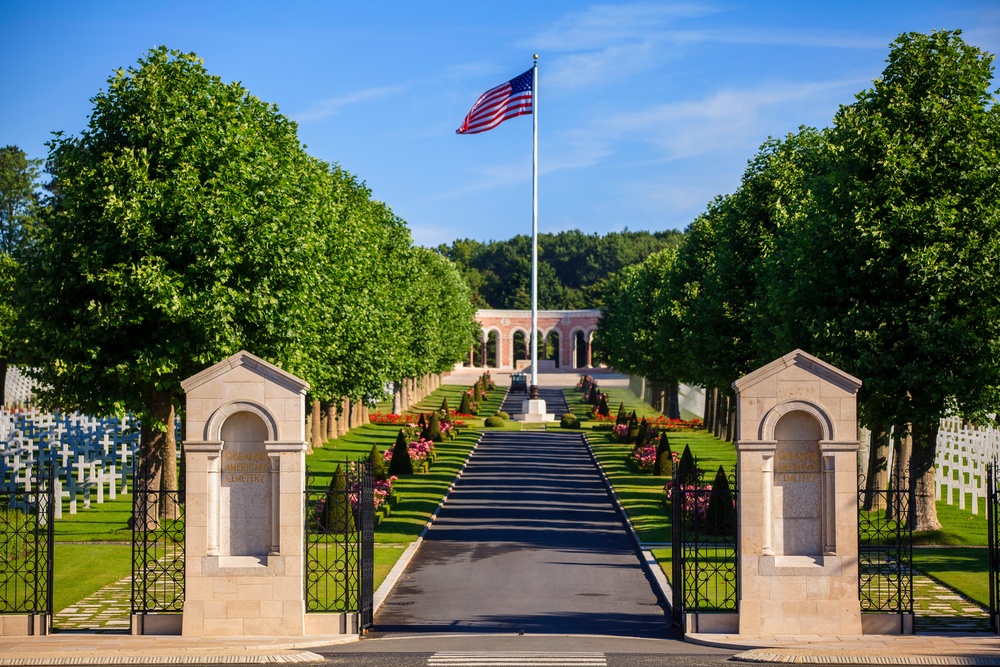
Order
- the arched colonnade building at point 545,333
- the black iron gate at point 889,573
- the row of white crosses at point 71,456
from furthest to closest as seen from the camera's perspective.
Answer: the arched colonnade building at point 545,333 < the row of white crosses at point 71,456 < the black iron gate at point 889,573

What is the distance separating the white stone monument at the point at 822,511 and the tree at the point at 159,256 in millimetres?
13098

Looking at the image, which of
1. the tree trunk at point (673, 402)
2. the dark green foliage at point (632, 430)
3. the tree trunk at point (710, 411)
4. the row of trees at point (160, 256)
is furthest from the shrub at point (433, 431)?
the row of trees at point (160, 256)

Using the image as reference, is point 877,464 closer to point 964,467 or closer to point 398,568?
point 964,467

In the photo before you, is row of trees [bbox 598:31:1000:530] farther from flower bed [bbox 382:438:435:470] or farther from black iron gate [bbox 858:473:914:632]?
flower bed [bbox 382:438:435:470]

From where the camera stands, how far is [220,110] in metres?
27.4

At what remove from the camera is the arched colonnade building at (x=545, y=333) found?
130250 millimetres

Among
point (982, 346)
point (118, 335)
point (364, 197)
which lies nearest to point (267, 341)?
point (118, 335)

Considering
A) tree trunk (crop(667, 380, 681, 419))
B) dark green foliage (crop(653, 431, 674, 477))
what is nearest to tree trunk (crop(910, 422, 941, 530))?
dark green foliage (crop(653, 431, 674, 477))

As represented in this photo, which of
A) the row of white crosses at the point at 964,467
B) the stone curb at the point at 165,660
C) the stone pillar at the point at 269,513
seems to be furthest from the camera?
the row of white crosses at the point at 964,467

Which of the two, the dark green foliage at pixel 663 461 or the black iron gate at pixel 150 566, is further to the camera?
the dark green foliage at pixel 663 461

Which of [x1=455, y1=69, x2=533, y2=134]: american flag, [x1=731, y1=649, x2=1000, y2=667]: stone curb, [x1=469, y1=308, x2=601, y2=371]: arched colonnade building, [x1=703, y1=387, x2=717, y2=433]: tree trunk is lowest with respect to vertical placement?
[x1=731, y1=649, x2=1000, y2=667]: stone curb

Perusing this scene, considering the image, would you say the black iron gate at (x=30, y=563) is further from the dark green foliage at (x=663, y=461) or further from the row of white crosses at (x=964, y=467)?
the dark green foliage at (x=663, y=461)

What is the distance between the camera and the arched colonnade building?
130 metres

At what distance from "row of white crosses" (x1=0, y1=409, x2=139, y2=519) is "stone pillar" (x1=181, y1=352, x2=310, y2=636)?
11210 mm
